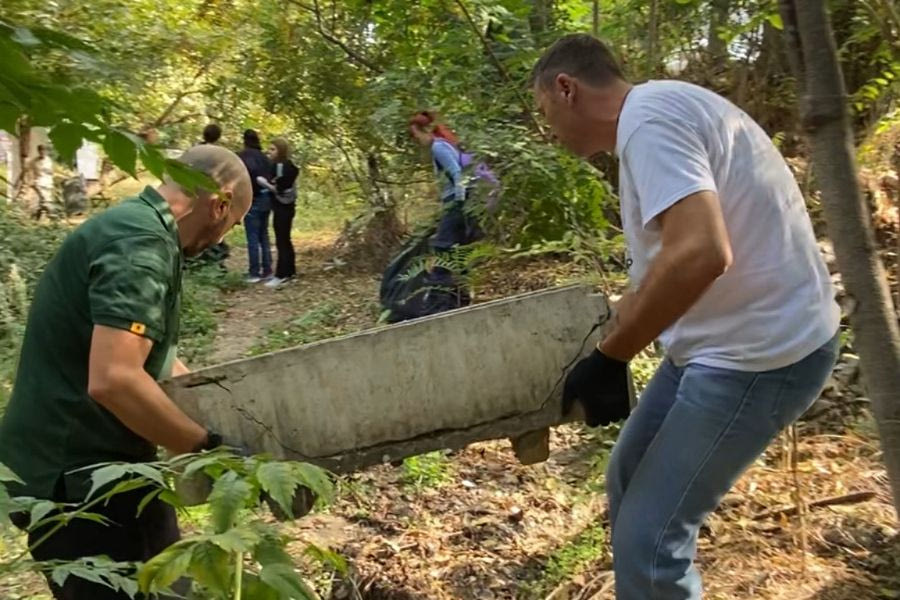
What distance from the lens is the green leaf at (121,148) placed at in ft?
5.13

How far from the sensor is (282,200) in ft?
37.0

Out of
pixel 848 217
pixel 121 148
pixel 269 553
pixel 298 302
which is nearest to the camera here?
pixel 269 553

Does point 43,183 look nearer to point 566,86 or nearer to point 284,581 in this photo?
point 566,86

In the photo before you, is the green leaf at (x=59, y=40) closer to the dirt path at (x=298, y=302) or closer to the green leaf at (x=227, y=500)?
the green leaf at (x=227, y=500)

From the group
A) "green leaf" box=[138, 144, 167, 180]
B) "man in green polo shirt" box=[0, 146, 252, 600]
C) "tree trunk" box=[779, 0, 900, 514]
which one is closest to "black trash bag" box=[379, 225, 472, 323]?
"man in green polo shirt" box=[0, 146, 252, 600]

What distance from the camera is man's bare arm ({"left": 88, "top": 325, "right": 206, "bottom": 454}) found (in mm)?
2227

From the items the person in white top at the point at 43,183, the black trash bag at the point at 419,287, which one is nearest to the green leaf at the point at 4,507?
the black trash bag at the point at 419,287

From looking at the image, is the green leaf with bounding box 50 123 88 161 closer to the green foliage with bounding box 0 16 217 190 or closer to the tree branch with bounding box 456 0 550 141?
the green foliage with bounding box 0 16 217 190

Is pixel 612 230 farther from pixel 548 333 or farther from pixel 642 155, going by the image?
pixel 642 155

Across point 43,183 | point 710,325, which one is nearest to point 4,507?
point 710,325

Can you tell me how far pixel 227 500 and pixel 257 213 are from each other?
1011 centimetres

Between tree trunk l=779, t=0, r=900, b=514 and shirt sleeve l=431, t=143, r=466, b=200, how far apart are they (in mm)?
5107

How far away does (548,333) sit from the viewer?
2635 mm

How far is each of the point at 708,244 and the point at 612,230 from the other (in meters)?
4.67
